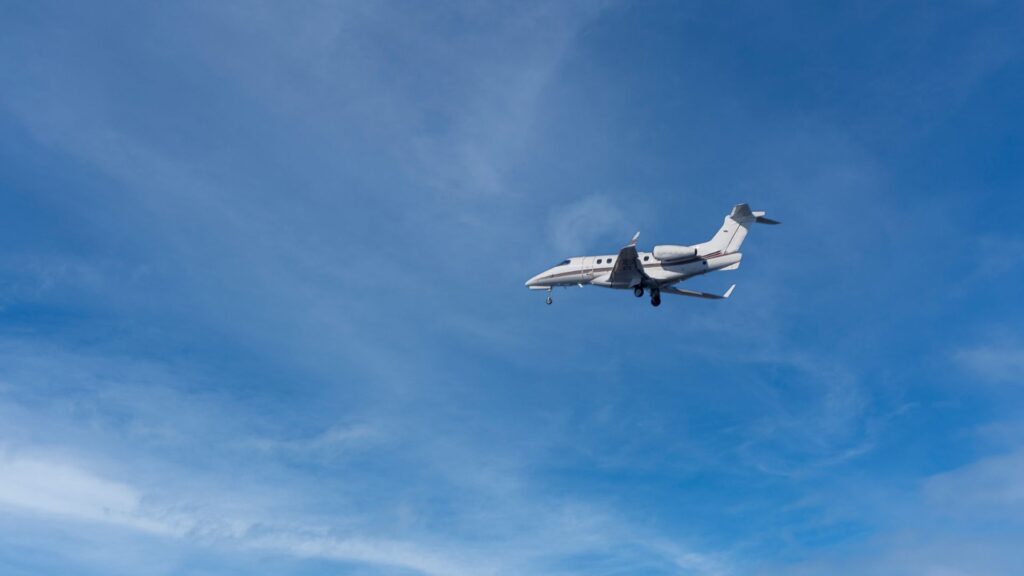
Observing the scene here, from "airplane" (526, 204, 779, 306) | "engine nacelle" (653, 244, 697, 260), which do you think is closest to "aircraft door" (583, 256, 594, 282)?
"airplane" (526, 204, 779, 306)

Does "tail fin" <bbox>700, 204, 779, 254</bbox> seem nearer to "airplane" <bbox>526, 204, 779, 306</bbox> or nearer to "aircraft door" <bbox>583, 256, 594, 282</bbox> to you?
"airplane" <bbox>526, 204, 779, 306</bbox>

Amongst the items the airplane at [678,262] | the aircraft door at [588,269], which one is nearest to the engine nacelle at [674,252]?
the airplane at [678,262]

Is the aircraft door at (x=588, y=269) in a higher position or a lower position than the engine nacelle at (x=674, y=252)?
higher

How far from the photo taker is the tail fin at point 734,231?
3974 inches

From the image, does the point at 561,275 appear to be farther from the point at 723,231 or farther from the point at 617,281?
the point at 723,231

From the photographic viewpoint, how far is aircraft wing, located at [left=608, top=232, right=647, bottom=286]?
332ft

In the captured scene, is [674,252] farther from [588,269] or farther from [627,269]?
[588,269]

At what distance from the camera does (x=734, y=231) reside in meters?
102

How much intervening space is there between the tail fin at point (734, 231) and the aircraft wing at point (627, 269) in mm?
6707

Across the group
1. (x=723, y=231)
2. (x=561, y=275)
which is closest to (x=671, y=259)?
(x=723, y=231)

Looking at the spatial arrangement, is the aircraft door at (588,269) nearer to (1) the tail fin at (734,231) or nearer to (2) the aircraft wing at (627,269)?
(2) the aircraft wing at (627,269)

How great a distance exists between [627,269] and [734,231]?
1140 centimetres

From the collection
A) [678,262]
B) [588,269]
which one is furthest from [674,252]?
[588,269]

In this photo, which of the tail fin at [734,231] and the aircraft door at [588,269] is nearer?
the tail fin at [734,231]
